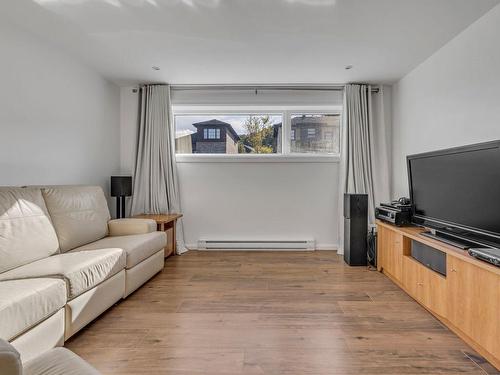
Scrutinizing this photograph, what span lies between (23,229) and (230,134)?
9.37 feet

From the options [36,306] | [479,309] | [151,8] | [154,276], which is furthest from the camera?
[154,276]

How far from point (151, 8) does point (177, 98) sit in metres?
1.87

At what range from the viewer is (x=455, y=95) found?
2631mm

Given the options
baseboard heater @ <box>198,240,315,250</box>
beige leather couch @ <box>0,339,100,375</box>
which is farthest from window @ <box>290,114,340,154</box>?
beige leather couch @ <box>0,339,100,375</box>

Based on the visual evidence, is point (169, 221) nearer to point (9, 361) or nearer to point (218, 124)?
point (218, 124)

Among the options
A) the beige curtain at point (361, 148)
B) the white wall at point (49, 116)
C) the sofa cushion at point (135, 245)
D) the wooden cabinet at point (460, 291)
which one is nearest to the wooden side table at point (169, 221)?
the sofa cushion at point (135, 245)

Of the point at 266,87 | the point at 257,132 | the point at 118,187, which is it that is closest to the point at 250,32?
the point at 266,87

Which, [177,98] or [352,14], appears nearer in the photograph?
[352,14]

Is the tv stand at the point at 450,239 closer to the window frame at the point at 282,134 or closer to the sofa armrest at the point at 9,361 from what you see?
the window frame at the point at 282,134

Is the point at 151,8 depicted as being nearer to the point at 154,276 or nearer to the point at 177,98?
the point at 177,98

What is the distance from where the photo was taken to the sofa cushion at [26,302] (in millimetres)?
1358

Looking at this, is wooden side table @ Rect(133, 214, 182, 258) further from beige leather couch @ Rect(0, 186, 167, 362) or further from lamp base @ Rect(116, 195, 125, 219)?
beige leather couch @ Rect(0, 186, 167, 362)

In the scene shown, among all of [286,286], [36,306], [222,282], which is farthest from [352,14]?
[36,306]

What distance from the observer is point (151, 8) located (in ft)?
7.29
